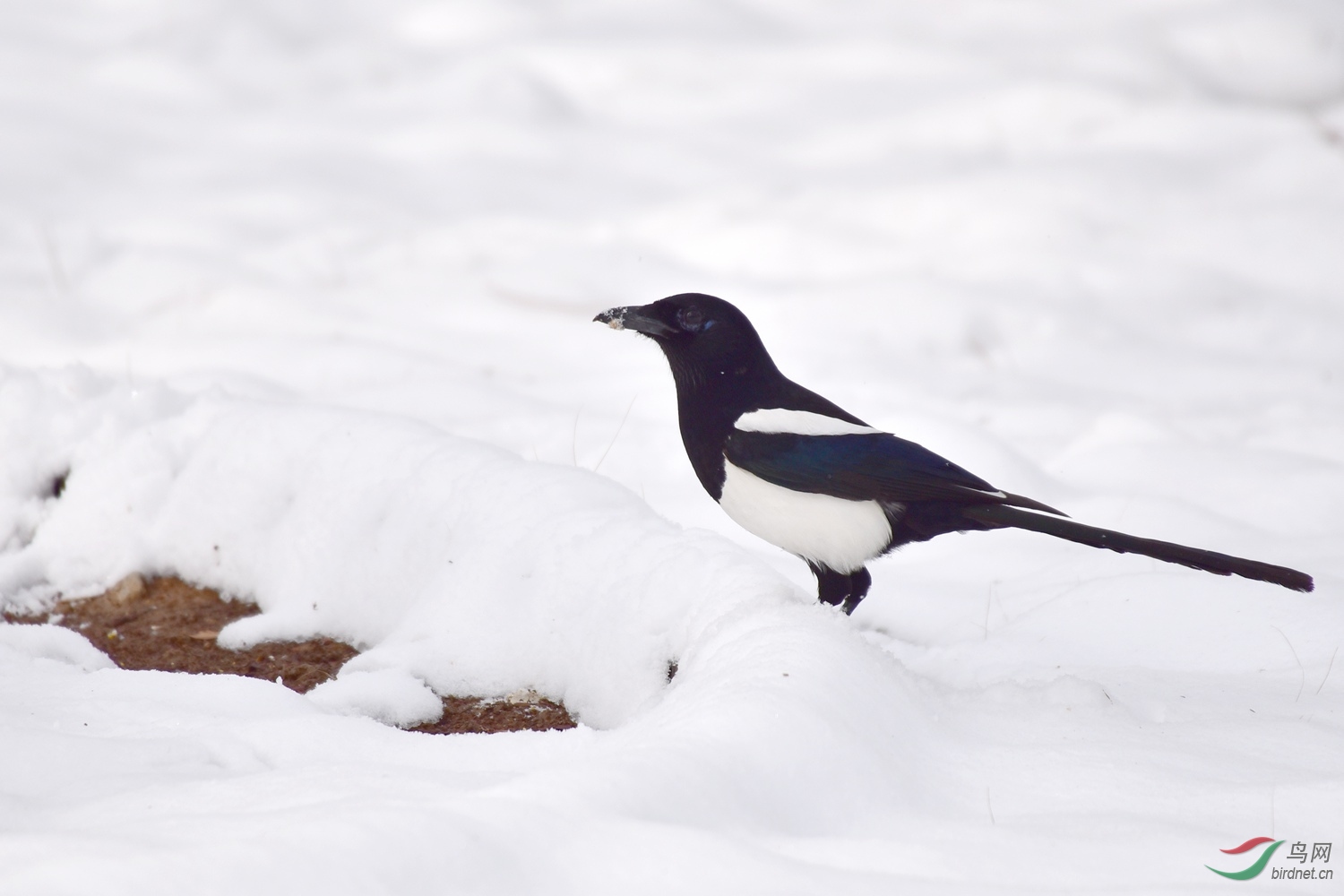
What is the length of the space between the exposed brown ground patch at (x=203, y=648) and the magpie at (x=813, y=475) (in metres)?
0.75

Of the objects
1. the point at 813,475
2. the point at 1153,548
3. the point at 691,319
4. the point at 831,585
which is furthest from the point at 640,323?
the point at 1153,548

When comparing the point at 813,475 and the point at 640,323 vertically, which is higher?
the point at 640,323

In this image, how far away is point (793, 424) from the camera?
2.96m

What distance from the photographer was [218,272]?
6.79m

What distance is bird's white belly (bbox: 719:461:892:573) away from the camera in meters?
2.94

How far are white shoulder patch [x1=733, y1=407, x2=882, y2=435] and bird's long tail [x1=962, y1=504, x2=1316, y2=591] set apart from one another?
41 centimetres

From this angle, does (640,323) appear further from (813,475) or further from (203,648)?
(203,648)

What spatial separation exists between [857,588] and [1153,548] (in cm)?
75

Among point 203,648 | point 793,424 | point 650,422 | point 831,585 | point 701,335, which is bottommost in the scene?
point 203,648

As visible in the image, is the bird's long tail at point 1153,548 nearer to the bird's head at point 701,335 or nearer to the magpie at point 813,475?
the magpie at point 813,475

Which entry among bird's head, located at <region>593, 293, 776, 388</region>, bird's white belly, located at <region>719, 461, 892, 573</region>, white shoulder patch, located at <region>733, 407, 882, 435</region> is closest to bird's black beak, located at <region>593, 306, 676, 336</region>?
bird's head, located at <region>593, 293, 776, 388</region>

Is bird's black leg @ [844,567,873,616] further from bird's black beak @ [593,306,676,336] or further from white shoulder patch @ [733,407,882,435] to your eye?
bird's black beak @ [593,306,676,336]

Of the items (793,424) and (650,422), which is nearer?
(793,424)

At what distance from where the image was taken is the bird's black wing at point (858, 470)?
9.44 ft
